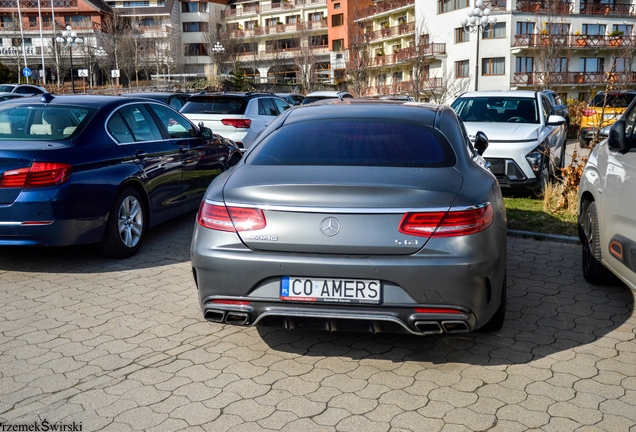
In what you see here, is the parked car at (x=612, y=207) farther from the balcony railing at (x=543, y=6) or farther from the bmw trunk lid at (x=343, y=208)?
the balcony railing at (x=543, y=6)

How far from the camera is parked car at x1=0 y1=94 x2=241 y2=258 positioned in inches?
229

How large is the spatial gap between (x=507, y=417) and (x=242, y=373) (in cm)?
158

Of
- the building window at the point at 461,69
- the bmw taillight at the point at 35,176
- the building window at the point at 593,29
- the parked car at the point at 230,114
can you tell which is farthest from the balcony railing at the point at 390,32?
the bmw taillight at the point at 35,176

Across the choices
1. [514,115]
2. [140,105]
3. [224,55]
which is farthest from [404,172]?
[224,55]

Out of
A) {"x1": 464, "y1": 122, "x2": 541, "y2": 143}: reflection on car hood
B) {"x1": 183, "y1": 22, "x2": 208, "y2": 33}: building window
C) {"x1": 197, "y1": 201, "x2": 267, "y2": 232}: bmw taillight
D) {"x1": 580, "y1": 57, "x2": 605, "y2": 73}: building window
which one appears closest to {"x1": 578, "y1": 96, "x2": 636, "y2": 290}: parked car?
{"x1": 197, "y1": 201, "x2": 267, "y2": 232}: bmw taillight

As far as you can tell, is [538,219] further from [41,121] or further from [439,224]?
[41,121]

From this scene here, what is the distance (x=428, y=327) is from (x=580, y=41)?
58290 mm

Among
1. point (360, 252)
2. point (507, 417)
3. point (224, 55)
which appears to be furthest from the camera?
point (224, 55)

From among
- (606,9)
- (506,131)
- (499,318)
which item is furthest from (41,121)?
(606,9)

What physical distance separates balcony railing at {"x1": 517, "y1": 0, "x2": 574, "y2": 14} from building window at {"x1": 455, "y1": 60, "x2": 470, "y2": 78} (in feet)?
20.2

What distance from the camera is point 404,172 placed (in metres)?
4.03

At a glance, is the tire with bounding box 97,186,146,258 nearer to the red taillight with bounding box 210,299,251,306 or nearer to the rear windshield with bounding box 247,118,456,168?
the rear windshield with bounding box 247,118,456,168

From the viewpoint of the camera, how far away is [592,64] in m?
58.0

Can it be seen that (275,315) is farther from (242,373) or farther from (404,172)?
(404,172)
